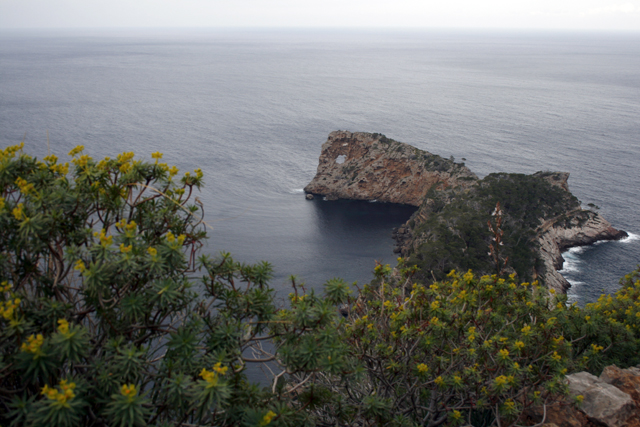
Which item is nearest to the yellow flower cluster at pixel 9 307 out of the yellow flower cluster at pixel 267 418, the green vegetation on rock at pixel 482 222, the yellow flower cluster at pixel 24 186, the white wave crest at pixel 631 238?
the yellow flower cluster at pixel 24 186

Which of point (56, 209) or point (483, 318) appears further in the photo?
point (483, 318)

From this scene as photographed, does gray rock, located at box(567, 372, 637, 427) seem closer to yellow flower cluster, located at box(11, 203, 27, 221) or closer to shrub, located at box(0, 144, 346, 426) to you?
shrub, located at box(0, 144, 346, 426)

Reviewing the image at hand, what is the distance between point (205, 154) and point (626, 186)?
7421 cm

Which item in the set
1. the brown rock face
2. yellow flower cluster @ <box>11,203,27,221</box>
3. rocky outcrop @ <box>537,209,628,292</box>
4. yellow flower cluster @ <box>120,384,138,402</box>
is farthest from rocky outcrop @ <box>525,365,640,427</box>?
the brown rock face

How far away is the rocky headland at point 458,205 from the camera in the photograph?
155 feet

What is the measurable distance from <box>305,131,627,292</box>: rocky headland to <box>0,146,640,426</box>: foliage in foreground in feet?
77.8

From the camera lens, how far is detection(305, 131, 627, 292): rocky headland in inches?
1854

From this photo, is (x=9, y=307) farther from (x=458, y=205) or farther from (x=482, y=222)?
(x=458, y=205)

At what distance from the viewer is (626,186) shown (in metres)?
75.3

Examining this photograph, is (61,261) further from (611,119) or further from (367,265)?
(611,119)

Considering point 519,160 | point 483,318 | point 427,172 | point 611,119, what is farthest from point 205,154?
point 611,119

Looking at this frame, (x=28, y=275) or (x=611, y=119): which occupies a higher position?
(x=28, y=275)

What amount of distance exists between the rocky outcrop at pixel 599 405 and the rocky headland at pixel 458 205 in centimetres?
2281

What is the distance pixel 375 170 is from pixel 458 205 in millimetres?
24028
